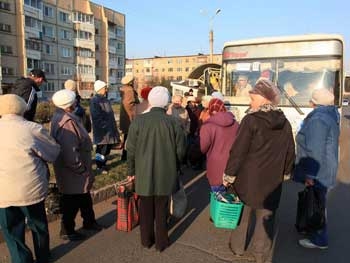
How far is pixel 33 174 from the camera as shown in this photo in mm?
3604

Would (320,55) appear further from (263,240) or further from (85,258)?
(85,258)

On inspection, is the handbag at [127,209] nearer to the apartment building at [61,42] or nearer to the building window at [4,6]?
the apartment building at [61,42]

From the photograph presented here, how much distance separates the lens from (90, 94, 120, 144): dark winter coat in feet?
23.6

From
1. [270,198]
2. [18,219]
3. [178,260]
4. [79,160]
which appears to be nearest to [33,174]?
[18,219]

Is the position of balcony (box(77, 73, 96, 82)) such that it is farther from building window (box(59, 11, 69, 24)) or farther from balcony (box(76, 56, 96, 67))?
building window (box(59, 11, 69, 24))

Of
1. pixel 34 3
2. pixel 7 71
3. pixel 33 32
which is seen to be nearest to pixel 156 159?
pixel 7 71

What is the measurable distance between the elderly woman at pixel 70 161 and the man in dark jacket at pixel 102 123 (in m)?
2.51

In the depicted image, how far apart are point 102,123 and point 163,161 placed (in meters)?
3.32

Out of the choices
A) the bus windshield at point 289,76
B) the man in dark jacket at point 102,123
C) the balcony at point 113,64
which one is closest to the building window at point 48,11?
the balcony at point 113,64

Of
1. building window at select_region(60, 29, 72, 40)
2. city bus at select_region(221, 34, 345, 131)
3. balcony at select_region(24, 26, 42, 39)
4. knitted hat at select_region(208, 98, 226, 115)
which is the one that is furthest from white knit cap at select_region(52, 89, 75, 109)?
building window at select_region(60, 29, 72, 40)

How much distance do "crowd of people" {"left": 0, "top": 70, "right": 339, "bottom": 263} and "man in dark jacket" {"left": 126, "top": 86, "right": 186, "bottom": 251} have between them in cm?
1

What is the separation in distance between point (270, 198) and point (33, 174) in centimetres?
246

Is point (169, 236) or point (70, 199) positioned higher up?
point (70, 199)

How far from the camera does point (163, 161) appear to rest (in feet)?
14.1
